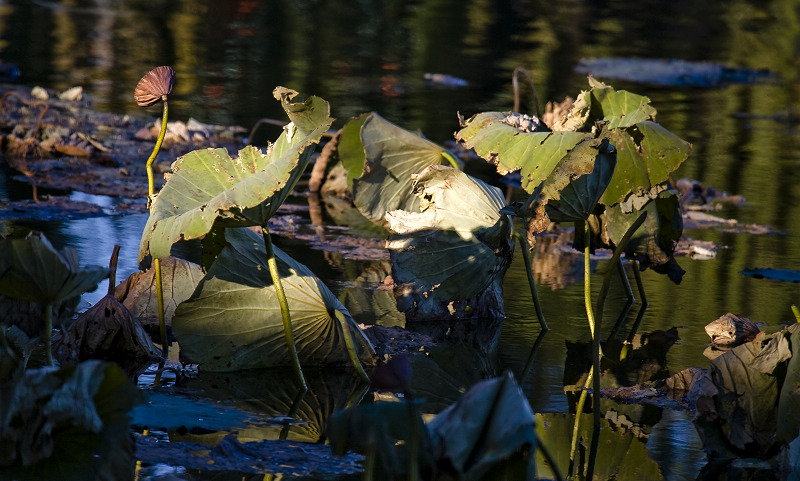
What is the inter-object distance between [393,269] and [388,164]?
29.8 inches

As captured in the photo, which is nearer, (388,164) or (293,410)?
(293,410)

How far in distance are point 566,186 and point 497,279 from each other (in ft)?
2.19

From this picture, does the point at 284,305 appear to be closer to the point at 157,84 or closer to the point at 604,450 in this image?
the point at 157,84

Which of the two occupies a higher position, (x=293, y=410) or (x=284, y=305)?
(x=284, y=305)

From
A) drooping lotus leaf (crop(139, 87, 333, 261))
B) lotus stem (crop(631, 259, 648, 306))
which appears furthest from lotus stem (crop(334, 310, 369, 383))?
lotus stem (crop(631, 259, 648, 306))

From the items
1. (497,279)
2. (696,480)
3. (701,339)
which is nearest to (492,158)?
(497,279)

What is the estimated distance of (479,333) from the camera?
3729mm

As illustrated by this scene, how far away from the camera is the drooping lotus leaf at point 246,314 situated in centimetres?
308

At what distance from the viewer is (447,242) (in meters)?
Answer: 3.56

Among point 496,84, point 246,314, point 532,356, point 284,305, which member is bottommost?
point 496,84

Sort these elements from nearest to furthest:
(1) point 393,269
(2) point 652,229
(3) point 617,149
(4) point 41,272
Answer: (4) point 41,272 < (3) point 617,149 < (1) point 393,269 < (2) point 652,229

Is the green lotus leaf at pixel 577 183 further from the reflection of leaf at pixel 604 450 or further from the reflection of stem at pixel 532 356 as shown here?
the reflection of leaf at pixel 604 450

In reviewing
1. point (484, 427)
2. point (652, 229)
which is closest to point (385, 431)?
point (484, 427)

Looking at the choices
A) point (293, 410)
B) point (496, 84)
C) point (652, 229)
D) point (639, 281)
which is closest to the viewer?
point (293, 410)
